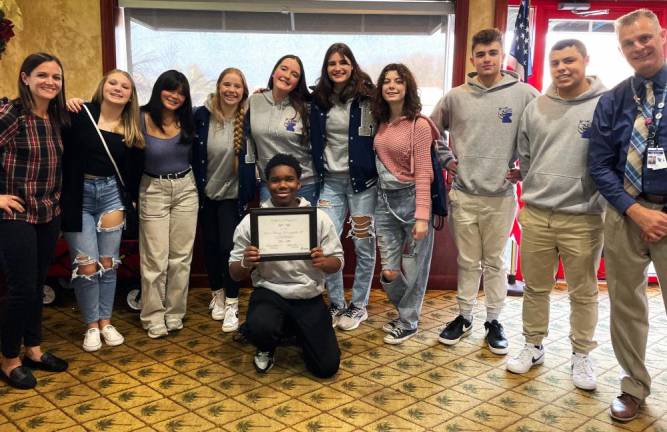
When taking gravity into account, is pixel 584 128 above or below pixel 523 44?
below

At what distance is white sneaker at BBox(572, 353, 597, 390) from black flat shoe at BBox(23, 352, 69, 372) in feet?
7.99

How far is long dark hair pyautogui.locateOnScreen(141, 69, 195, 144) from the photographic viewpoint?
3.16 m

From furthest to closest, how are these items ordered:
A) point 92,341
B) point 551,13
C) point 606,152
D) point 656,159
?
point 551,13, point 92,341, point 606,152, point 656,159

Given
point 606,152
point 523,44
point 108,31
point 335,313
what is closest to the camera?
point 606,152

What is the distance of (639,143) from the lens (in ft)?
7.80

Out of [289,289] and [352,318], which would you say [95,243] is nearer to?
[289,289]

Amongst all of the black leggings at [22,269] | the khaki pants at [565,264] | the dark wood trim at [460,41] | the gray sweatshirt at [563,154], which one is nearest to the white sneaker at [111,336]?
the black leggings at [22,269]

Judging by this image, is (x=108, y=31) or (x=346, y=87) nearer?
(x=346, y=87)

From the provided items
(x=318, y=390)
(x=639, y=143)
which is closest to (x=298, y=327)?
(x=318, y=390)

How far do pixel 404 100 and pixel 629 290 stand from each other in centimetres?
139

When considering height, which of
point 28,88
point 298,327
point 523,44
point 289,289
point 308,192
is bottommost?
point 298,327

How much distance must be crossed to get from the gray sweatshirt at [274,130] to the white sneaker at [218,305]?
865mm

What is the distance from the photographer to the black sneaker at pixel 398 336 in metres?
3.37

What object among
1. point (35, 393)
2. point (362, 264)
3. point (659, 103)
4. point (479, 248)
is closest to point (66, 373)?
point (35, 393)
